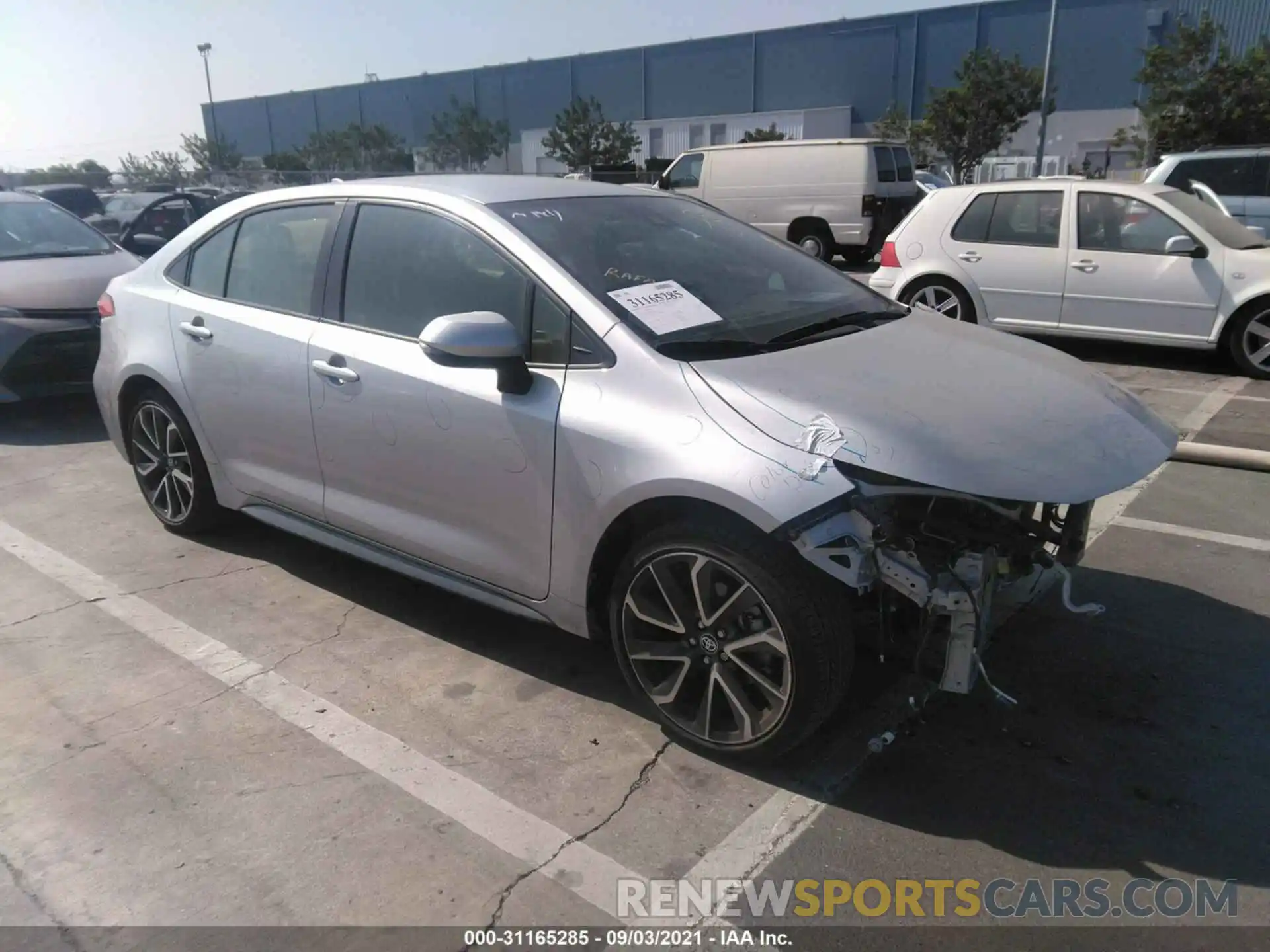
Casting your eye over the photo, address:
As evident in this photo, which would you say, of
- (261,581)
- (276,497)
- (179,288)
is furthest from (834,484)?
(179,288)

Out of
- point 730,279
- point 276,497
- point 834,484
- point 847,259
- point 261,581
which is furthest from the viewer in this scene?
point 847,259

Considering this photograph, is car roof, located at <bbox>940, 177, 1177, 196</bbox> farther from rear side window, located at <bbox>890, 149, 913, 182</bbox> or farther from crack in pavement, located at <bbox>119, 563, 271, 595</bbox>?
rear side window, located at <bbox>890, 149, 913, 182</bbox>

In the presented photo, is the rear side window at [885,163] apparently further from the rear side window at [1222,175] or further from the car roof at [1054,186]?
the car roof at [1054,186]

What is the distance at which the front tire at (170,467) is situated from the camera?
185 inches

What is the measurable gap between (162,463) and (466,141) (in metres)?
55.6

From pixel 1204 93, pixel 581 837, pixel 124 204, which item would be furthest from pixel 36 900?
pixel 1204 93

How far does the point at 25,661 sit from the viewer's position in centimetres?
383

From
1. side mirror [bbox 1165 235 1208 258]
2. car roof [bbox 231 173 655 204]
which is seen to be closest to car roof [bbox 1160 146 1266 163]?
side mirror [bbox 1165 235 1208 258]

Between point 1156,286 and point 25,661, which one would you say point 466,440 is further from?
point 1156,286

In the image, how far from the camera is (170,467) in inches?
192

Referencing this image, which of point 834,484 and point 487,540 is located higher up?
point 834,484

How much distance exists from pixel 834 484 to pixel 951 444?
0.34 meters

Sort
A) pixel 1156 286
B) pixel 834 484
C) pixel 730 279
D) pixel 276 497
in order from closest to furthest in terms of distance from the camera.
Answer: pixel 834 484, pixel 730 279, pixel 276 497, pixel 1156 286

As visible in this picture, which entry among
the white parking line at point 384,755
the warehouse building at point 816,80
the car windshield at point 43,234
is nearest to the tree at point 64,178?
the car windshield at point 43,234
